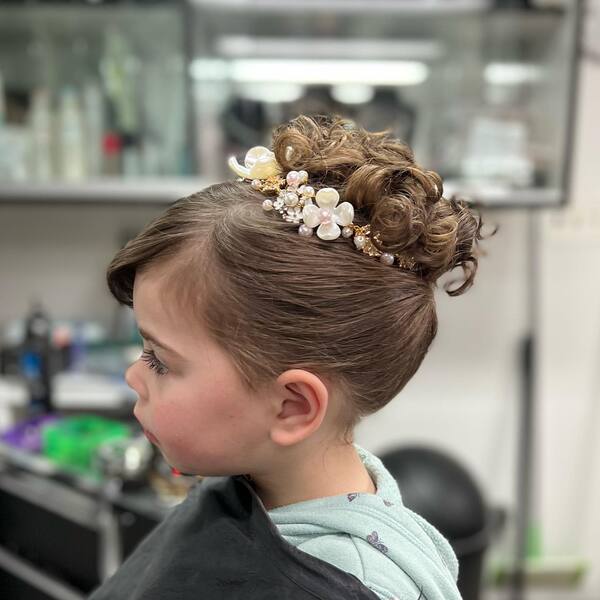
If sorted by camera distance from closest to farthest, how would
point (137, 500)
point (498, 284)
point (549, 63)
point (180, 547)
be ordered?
point (180, 547), point (137, 500), point (549, 63), point (498, 284)

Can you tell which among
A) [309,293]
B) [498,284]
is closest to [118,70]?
[498,284]

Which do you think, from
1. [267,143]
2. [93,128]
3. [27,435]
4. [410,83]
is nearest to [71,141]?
[93,128]

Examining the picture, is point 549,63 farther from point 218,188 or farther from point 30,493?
point 30,493

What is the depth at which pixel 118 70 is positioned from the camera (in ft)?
6.78

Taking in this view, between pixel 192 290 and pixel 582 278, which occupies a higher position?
pixel 192 290

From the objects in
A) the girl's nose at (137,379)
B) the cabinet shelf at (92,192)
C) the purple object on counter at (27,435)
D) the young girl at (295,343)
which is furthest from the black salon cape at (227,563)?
the cabinet shelf at (92,192)

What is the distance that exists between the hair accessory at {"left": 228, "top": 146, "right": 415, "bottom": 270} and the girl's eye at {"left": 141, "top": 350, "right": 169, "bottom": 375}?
7.5 inches

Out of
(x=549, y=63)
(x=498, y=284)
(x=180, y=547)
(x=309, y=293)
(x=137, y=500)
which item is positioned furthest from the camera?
(x=498, y=284)

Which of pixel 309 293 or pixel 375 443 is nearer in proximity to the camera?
pixel 309 293

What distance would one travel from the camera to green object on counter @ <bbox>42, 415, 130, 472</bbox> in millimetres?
1749

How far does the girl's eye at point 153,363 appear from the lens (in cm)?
73

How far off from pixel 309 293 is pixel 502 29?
1729mm

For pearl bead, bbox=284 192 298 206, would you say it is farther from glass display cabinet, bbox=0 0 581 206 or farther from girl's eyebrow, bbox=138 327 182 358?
glass display cabinet, bbox=0 0 581 206

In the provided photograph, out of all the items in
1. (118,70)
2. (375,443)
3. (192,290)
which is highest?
(118,70)
